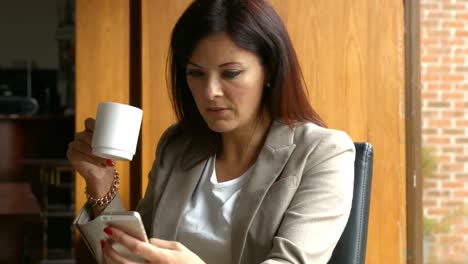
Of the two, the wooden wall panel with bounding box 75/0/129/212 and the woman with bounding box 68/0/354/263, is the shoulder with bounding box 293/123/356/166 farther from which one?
the wooden wall panel with bounding box 75/0/129/212

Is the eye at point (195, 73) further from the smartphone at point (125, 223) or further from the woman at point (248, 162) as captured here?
the smartphone at point (125, 223)

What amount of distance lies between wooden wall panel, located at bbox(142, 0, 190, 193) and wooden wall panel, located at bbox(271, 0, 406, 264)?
1.24 ft

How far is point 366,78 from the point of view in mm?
2514

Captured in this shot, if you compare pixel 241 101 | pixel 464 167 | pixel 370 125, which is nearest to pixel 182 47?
pixel 241 101

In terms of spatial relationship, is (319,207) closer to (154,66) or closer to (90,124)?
(90,124)

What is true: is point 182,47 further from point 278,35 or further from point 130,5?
point 130,5

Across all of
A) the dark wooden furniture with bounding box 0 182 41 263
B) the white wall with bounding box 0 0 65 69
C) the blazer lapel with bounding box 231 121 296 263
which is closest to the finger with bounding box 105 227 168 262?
the blazer lapel with bounding box 231 121 296 263

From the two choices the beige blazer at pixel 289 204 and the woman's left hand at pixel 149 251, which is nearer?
the woman's left hand at pixel 149 251

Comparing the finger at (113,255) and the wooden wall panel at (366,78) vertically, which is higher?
the wooden wall panel at (366,78)

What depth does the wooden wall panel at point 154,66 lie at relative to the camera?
7.90ft

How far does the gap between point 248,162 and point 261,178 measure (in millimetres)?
116

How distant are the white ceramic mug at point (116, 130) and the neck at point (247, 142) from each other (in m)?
0.35

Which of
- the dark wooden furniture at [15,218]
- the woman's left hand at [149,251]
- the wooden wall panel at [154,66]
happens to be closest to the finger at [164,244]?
the woman's left hand at [149,251]

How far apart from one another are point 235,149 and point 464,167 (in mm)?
3478
